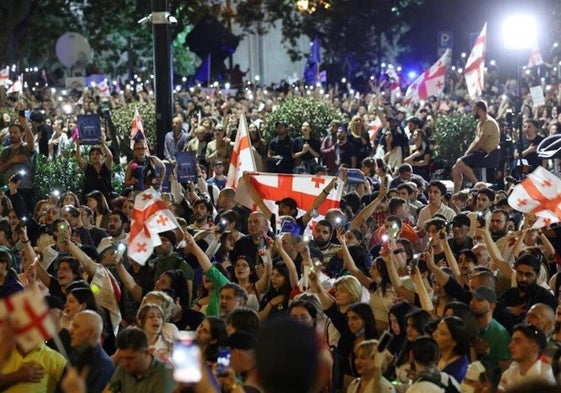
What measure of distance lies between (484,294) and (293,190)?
5.29 meters

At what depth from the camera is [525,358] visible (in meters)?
8.36

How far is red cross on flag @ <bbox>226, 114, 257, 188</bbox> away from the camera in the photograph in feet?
55.2

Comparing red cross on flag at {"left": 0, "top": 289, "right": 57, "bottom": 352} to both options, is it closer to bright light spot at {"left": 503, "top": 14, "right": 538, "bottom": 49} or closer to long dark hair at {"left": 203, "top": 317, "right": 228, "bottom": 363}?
long dark hair at {"left": 203, "top": 317, "right": 228, "bottom": 363}

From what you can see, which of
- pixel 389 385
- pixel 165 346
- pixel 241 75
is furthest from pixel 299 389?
pixel 241 75

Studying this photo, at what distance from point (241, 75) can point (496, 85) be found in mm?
10035

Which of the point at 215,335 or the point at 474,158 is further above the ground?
the point at 215,335

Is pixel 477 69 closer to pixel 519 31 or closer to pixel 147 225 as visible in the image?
pixel 519 31

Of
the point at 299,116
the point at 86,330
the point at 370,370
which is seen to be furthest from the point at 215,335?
the point at 299,116

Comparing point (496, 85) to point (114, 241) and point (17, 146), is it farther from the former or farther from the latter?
point (114, 241)

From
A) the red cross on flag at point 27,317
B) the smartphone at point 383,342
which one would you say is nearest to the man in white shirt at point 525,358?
the smartphone at point 383,342

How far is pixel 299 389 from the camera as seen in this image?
474cm

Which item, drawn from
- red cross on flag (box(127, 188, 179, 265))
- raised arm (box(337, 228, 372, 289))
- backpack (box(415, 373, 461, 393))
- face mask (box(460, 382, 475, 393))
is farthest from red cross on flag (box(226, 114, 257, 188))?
backpack (box(415, 373, 461, 393))

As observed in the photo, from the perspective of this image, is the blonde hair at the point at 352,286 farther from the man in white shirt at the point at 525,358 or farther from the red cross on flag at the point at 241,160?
the red cross on flag at the point at 241,160

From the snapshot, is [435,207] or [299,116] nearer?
[435,207]
